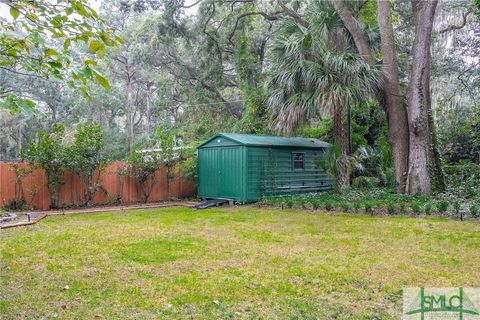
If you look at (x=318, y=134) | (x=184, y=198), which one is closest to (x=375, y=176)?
(x=318, y=134)

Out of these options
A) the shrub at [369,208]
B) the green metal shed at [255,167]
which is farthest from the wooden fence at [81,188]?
the shrub at [369,208]

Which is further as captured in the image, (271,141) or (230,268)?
(271,141)

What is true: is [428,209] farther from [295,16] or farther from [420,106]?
[295,16]

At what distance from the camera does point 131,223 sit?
7656mm

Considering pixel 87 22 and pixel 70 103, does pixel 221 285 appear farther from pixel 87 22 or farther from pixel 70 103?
pixel 70 103

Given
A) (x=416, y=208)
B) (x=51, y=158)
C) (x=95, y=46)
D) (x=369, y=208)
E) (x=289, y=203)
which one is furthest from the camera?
(x=51, y=158)

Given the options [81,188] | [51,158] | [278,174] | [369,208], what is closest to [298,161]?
[278,174]

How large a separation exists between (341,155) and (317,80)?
2.01 meters

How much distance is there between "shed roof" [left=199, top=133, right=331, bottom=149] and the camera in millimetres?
10857

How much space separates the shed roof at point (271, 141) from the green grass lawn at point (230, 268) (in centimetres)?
386

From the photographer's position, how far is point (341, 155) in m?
10.0

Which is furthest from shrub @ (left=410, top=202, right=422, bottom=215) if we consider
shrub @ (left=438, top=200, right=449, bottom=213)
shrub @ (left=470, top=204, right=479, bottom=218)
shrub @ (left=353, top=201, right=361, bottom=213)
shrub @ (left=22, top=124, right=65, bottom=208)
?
shrub @ (left=22, top=124, right=65, bottom=208)

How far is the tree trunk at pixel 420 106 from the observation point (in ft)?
32.3

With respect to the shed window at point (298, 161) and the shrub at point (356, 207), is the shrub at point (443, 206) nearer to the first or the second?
the shrub at point (356, 207)
